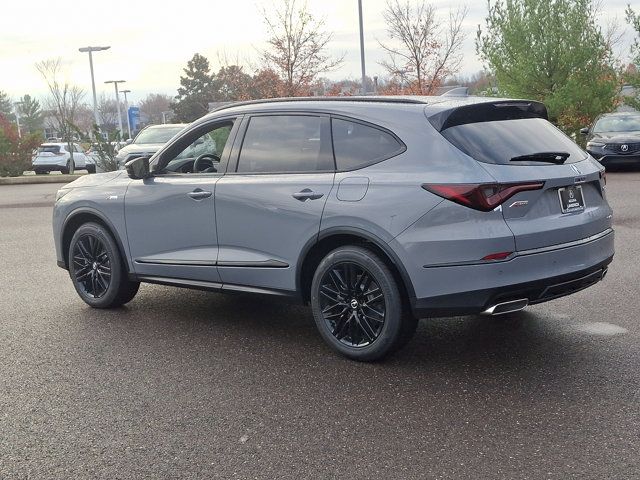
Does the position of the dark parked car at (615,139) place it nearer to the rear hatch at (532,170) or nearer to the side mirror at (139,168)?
the rear hatch at (532,170)

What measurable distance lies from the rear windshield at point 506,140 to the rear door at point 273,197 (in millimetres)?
928

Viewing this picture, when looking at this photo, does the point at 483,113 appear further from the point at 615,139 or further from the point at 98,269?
the point at 615,139

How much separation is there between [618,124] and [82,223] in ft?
57.5

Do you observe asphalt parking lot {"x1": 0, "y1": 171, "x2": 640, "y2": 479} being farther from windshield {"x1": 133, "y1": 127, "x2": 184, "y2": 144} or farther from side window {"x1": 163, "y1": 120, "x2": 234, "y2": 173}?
windshield {"x1": 133, "y1": 127, "x2": 184, "y2": 144}

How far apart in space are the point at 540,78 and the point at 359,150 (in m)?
21.8

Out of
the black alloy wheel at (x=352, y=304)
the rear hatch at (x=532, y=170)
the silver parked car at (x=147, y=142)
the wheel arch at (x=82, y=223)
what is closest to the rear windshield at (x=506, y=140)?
the rear hatch at (x=532, y=170)

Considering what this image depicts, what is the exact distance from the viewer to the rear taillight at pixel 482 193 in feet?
15.3

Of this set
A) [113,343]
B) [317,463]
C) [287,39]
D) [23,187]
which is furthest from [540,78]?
[317,463]

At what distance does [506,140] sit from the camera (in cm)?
504

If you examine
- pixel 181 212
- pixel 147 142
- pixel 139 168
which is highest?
pixel 147 142

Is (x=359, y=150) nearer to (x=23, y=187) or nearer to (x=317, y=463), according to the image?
(x=317, y=463)

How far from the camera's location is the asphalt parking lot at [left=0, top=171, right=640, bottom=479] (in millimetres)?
3787

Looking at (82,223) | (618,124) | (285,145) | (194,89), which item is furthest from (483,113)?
(194,89)

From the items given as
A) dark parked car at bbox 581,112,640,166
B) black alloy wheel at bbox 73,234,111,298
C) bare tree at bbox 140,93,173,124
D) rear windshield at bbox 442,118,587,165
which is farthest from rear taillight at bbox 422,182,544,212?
bare tree at bbox 140,93,173,124
